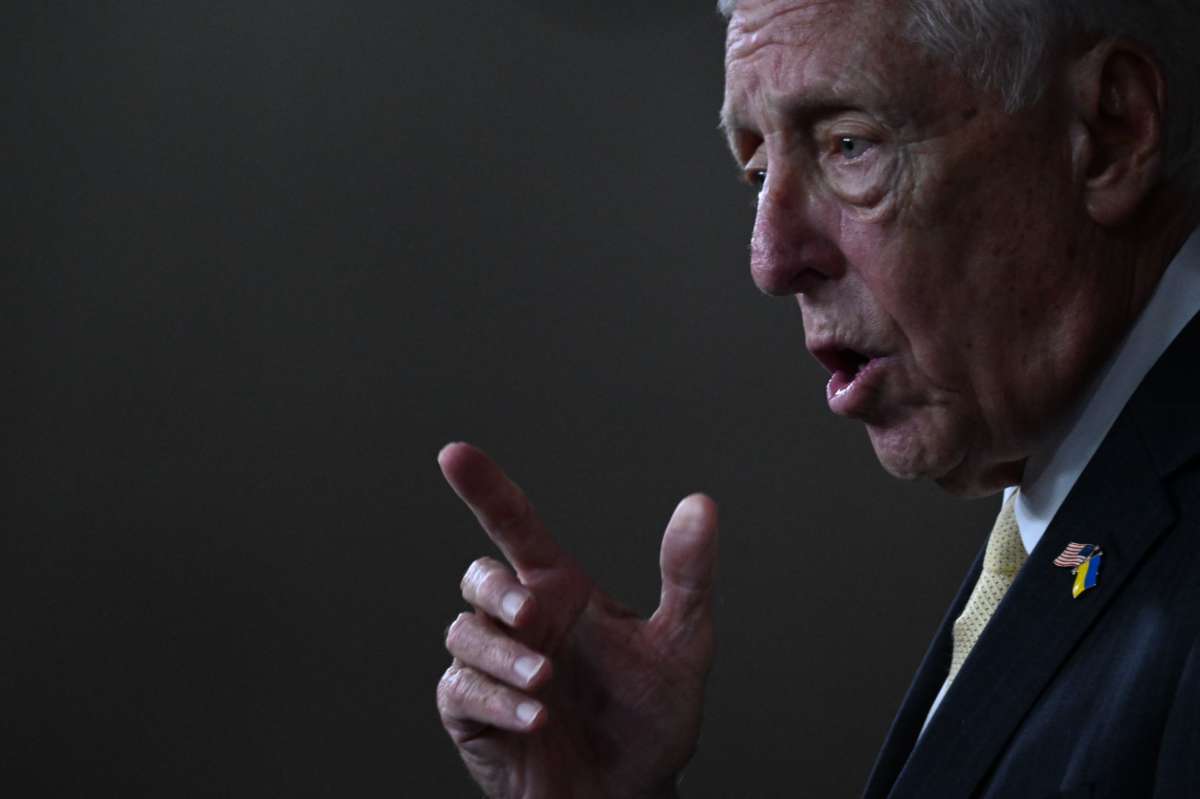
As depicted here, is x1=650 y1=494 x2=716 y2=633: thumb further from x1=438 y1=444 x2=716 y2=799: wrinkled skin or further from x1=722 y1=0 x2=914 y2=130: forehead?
x1=722 y1=0 x2=914 y2=130: forehead

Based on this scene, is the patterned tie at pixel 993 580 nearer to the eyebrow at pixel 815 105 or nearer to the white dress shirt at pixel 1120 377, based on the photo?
the white dress shirt at pixel 1120 377

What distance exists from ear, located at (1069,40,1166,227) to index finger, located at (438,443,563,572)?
55 centimetres

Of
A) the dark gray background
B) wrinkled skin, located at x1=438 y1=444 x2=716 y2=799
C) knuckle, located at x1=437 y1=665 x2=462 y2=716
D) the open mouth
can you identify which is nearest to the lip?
the open mouth

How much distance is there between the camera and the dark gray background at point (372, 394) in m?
2.87

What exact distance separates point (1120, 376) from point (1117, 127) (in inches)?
8.3

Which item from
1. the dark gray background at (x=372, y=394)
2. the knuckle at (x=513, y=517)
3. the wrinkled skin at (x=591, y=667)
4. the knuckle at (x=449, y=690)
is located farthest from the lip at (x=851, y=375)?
the dark gray background at (x=372, y=394)

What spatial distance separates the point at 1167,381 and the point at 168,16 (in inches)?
98.2

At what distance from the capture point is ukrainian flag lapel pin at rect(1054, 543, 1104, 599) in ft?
3.38

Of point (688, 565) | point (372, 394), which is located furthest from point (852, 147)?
point (372, 394)

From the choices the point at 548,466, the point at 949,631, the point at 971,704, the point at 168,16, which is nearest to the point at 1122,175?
the point at 971,704

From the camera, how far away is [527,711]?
1.07 metres

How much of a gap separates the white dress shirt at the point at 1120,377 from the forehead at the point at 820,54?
0.29 metres

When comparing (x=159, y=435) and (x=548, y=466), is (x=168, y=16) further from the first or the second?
(x=548, y=466)

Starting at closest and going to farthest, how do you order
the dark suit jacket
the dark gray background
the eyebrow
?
the dark suit jacket, the eyebrow, the dark gray background
